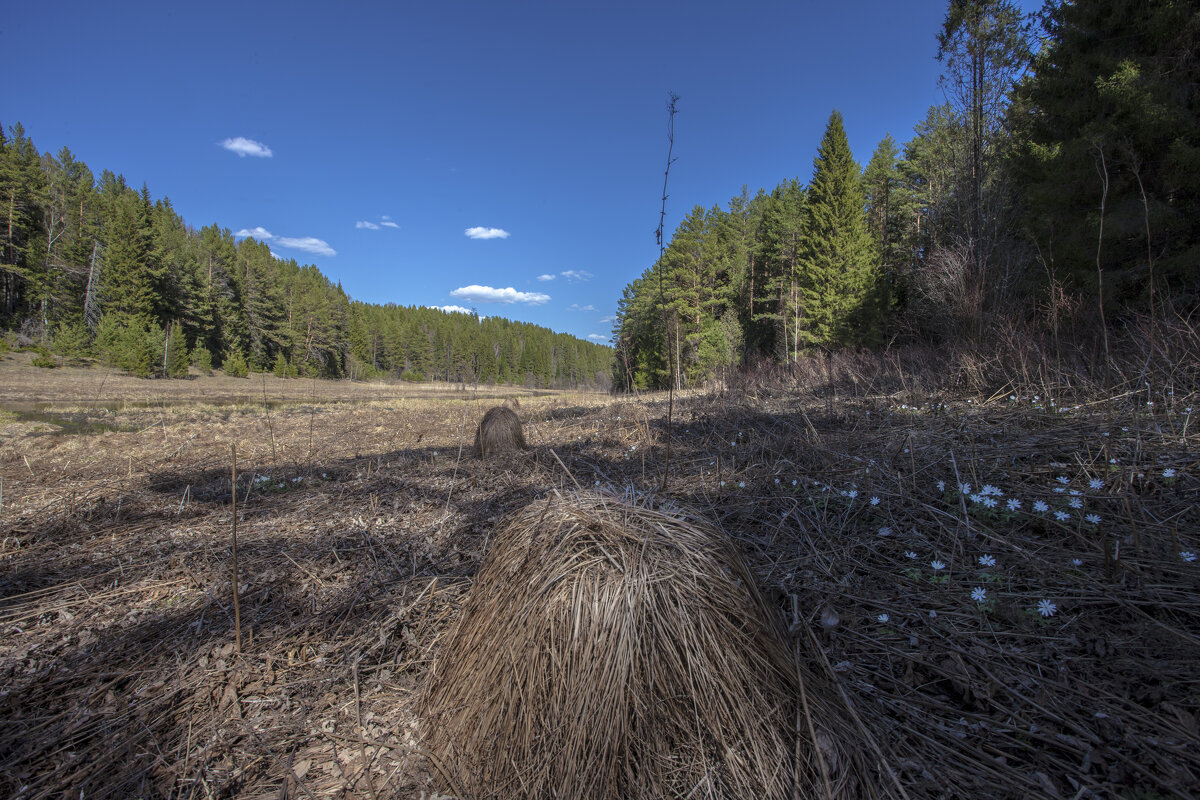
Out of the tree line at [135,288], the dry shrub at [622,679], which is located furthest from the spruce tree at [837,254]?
the dry shrub at [622,679]

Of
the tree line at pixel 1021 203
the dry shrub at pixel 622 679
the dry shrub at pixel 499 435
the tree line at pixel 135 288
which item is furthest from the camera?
the tree line at pixel 135 288

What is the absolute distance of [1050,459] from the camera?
9.86ft

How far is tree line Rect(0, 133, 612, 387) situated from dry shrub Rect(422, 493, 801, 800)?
22.6 metres

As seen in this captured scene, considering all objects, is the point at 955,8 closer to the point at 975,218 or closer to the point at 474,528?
the point at 975,218

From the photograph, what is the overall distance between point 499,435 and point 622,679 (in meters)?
5.32

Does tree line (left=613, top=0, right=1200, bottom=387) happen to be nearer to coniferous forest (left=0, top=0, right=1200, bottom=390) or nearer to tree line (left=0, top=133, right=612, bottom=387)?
coniferous forest (left=0, top=0, right=1200, bottom=390)

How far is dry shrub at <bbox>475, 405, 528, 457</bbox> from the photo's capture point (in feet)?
21.1

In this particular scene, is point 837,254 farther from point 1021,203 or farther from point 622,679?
point 622,679

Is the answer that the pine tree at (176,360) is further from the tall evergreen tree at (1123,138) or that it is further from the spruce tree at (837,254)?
the tall evergreen tree at (1123,138)

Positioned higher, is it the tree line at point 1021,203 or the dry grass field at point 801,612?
the tree line at point 1021,203

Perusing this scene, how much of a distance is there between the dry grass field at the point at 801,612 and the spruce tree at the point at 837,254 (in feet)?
70.7

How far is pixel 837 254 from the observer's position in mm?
24203

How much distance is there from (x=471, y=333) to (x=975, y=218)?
7985 cm

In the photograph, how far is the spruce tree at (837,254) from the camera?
2369cm
